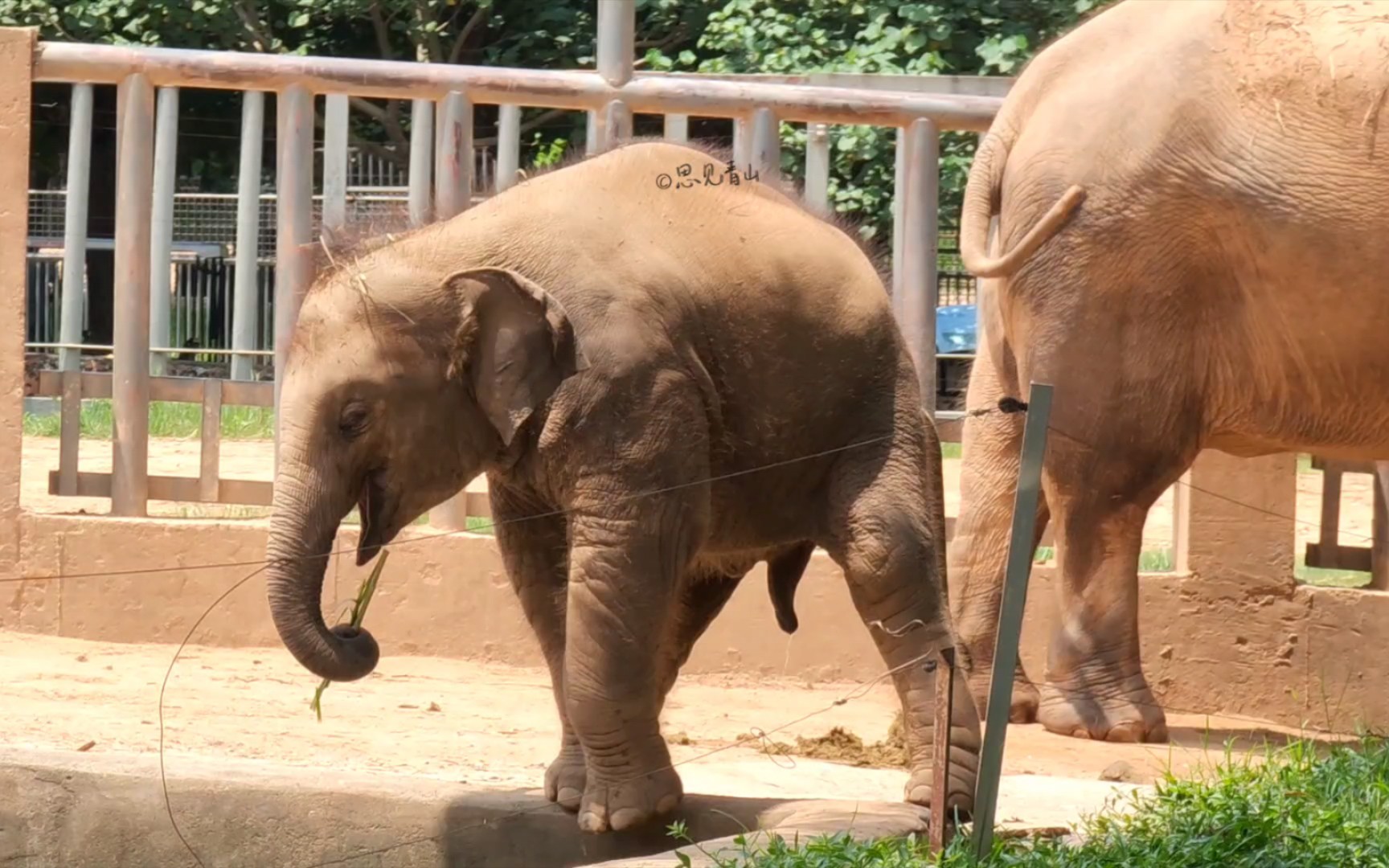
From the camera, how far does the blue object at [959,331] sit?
1291 centimetres

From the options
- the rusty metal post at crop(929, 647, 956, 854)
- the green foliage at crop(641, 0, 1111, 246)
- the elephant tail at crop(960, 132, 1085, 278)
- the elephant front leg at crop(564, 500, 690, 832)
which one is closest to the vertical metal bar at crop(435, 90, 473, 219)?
the elephant tail at crop(960, 132, 1085, 278)

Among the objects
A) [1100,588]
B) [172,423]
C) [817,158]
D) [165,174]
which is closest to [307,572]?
[1100,588]

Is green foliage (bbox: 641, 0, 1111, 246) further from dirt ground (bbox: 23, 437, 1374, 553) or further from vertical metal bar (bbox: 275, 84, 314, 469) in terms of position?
vertical metal bar (bbox: 275, 84, 314, 469)

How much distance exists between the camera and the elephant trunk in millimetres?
4551

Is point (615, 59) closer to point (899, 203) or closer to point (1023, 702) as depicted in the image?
point (899, 203)

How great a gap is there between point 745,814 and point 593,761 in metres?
0.40

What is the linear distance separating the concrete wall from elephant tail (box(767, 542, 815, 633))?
5.86ft

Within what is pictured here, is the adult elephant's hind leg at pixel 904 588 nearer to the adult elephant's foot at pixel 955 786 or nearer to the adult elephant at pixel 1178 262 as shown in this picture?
the adult elephant's foot at pixel 955 786

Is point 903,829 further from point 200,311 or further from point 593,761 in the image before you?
point 200,311

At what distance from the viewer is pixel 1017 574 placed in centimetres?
404

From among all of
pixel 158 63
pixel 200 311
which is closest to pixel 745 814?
pixel 158 63

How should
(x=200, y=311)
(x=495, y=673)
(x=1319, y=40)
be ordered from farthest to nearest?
(x=200, y=311) → (x=495, y=673) → (x=1319, y=40)

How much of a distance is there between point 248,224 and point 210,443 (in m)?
1.55

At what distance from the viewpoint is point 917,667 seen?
196 inches
